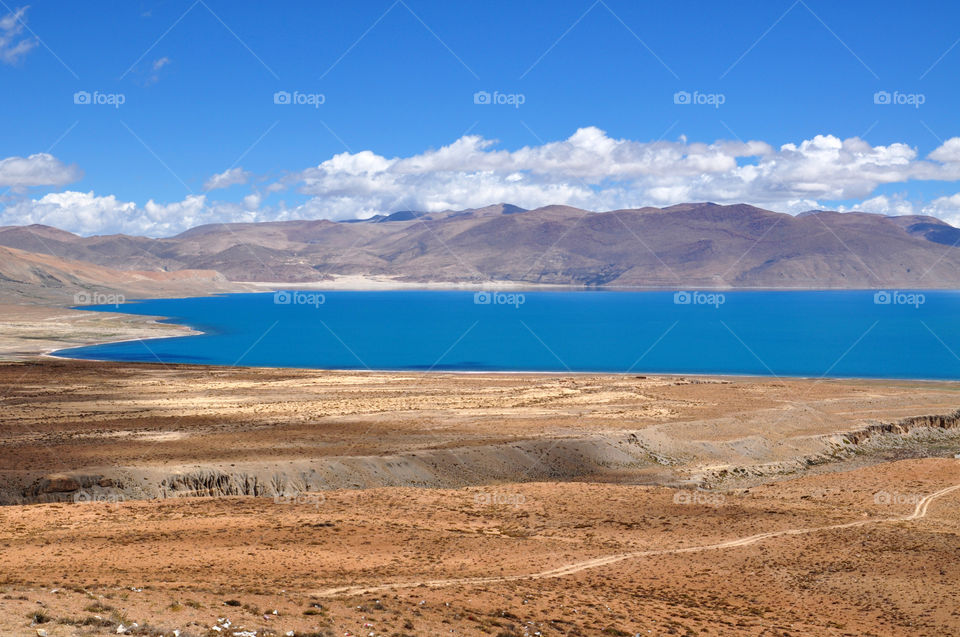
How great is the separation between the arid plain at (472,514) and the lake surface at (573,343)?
27.7 meters

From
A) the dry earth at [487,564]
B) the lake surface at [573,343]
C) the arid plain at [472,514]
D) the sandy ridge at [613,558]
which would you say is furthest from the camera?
the lake surface at [573,343]

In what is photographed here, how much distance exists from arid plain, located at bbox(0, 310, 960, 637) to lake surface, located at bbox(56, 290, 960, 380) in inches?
1092

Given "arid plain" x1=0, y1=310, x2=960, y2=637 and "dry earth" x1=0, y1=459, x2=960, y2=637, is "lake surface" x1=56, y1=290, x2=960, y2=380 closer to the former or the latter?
"arid plain" x1=0, y1=310, x2=960, y2=637

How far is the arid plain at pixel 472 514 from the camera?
57.9ft

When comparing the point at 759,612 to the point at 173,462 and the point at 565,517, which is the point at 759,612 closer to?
the point at 565,517

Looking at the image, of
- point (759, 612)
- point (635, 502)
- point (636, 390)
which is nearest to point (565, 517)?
point (635, 502)

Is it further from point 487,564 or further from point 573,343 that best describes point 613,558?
point 573,343

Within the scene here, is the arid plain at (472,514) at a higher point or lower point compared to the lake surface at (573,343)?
lower

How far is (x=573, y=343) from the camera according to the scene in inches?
4218

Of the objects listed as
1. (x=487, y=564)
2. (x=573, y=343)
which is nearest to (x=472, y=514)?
(x=487, y=564)

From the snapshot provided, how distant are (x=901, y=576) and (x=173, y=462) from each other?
957 inches

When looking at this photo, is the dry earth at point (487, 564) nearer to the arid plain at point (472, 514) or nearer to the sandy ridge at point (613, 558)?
the arid plain at point (472, 514)

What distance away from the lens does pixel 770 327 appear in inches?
5408

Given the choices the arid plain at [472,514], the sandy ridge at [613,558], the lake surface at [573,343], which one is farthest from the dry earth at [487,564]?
the lake surface at [573,343]
